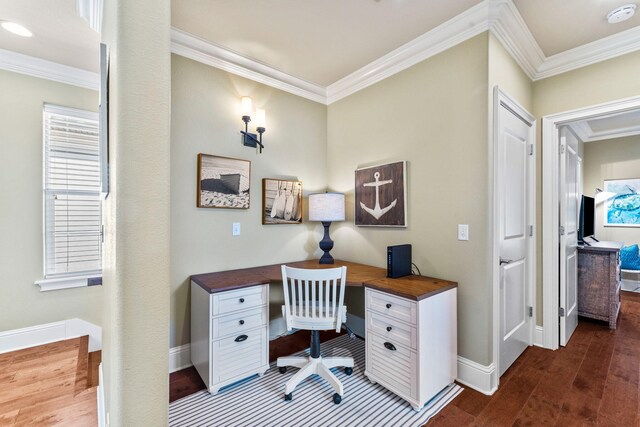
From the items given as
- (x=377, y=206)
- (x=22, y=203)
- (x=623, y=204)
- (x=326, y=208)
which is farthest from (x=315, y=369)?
(x=623, y=204)

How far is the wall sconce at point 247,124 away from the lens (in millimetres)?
2521

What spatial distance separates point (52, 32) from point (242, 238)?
2.07 meters

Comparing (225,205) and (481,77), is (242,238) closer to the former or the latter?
(225,205)

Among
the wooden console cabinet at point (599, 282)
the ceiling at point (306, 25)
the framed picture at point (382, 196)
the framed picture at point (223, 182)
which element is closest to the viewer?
the ceiling at point (306, 25)

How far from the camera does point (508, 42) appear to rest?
2.13m

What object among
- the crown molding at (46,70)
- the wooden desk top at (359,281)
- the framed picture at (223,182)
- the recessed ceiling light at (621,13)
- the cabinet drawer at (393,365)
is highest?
the recessed ceiling light at (621,13)

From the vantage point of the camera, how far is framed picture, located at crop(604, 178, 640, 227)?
4.36 metres

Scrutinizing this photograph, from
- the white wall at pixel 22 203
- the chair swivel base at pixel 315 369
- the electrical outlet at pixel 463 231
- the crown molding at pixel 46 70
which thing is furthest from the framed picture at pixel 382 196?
the white wall at pixel 22 203

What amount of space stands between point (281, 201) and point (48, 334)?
238cm

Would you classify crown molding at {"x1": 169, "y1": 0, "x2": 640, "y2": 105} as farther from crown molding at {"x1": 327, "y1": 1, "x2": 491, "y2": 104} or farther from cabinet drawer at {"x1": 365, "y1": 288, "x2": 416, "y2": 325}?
cabinet drawer at {"x1": 365, "y1": 288, "x2": 416, "y2": 325}

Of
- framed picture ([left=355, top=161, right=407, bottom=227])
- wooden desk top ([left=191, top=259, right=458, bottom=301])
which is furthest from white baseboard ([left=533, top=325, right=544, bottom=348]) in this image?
framed picture ([left=355, top=161, right=407, bottom=227])

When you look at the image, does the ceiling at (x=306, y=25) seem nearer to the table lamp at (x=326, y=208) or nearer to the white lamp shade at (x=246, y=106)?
the white lamp shade at (x=246, y=106)

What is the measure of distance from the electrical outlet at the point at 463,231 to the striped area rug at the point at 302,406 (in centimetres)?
106

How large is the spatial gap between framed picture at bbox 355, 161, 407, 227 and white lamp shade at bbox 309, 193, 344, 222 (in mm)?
241
